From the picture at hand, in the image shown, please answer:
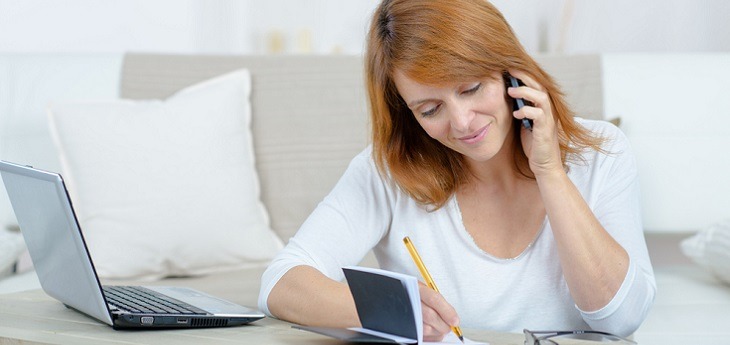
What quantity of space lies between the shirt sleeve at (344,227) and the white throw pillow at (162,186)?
0.78m

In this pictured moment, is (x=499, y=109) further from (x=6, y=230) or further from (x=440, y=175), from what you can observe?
(x=6, y=230)

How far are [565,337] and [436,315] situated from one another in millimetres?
164

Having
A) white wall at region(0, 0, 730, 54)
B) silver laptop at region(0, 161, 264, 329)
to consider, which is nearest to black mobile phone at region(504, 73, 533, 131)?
silver laptop at region(0, 161, 264, 329)

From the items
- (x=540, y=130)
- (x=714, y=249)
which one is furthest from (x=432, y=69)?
(x=714, y=249)

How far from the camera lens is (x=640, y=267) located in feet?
4.73

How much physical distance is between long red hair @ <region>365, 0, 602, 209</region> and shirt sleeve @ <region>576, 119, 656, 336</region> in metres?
0.05

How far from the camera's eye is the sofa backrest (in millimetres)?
2535

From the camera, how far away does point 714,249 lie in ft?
7.35

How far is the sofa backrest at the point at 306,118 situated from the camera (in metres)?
2.54

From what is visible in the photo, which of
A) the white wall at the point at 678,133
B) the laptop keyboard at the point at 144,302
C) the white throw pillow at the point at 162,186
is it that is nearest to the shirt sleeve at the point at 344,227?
the laptop keyboard at the point at 144,302

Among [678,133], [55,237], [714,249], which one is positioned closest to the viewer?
[55,237]

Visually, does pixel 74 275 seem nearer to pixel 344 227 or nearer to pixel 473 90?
pixel 344 227

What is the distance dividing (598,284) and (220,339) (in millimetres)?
527

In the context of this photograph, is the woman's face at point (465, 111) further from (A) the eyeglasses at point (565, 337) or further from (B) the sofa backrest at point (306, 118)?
(B) the sofa backrest at point (306, 118)
